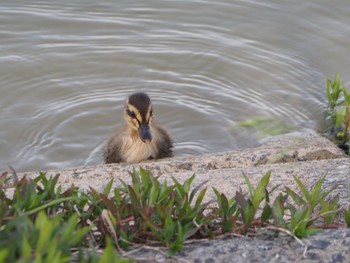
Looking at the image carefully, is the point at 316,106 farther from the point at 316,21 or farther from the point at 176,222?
the point at 176,222

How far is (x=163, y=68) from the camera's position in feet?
30.5

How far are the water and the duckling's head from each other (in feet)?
1.99

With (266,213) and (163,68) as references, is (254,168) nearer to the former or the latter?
(266,213)

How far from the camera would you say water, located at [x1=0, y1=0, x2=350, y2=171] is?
825 centimetres

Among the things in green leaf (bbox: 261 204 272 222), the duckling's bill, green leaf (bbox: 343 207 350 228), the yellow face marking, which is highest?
green leaf (bbox: 261 204 272 222)

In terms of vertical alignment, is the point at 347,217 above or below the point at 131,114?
above

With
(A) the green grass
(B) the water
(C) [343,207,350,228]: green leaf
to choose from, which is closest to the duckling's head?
(B) the water

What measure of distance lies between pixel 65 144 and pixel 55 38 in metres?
1.99

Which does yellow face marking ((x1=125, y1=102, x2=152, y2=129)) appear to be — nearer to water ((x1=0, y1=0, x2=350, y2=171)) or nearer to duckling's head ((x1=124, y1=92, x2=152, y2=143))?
duckling's head ((x1=124, y1=92, x2=152, y2=143))

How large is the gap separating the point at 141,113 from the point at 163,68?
2.01 metres

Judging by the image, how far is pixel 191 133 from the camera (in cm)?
834

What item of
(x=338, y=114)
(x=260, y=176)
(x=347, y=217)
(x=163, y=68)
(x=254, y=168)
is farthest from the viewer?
(x=163, y=68)

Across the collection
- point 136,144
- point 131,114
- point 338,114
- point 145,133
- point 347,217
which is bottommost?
point 136,144

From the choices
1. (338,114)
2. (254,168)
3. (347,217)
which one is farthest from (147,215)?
(338,114)
